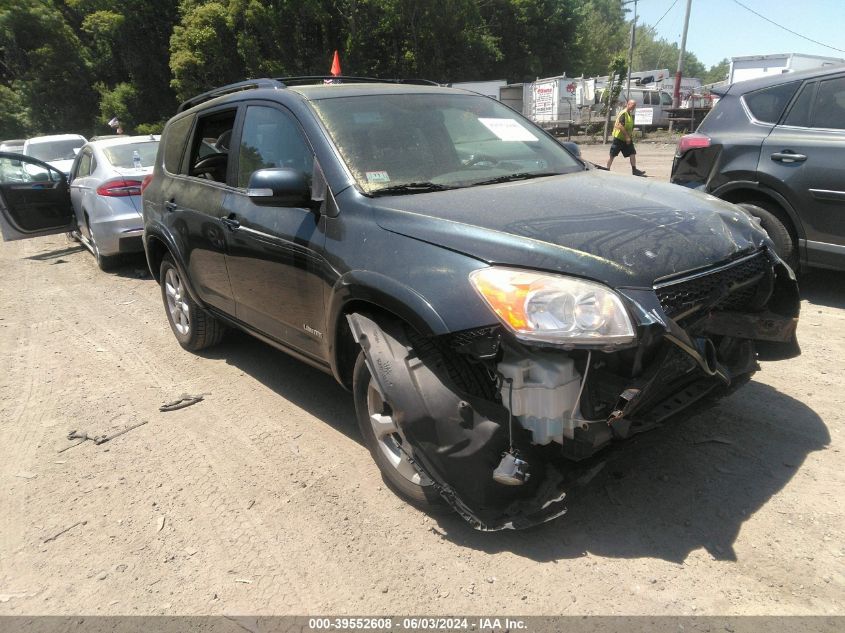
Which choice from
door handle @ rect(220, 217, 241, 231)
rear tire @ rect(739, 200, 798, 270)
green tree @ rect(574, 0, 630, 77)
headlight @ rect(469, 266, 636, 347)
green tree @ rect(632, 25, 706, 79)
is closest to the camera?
headlight @ rect(469, 266, 636, 347)

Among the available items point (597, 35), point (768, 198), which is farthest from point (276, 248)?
point (597, 35)

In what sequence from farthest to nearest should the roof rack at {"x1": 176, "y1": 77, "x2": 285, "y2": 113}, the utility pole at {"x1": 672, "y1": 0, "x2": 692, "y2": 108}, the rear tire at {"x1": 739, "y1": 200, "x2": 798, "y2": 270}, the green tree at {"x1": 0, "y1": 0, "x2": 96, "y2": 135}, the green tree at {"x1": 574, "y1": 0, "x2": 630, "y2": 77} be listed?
the green tree at {"x1": 574, "y1": 0, "x2": 630, "y2": 77} → the green tree at {"x1": 0, "y1": 0, "x2": 96, "y2": 135} → the utility pole at {"x1": 672, "y1": 0, "x2": 692, "y2": 108} → the rear tire at {"x1": 739, "y1": 200, "x2": 798, "y2": 270} → the roof rack at {"x1": 176, "y1": 77, "x2": 285, "y2": 113}

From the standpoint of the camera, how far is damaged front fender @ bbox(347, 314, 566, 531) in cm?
233

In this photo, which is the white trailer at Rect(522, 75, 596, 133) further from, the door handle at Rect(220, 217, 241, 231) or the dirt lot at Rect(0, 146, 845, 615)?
the door handle at Rect(220, 217, 241, 231)

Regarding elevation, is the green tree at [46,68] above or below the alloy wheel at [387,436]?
above

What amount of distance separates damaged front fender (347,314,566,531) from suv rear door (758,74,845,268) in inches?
146

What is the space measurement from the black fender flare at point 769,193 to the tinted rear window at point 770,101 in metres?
0.57

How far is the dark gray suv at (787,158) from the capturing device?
4711 mm

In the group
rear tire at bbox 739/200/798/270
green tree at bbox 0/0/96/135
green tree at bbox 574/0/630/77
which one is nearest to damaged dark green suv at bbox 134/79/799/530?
rear tire at bbox 739/200/798/270

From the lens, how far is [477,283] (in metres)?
2.32

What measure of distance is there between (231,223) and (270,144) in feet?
1.78

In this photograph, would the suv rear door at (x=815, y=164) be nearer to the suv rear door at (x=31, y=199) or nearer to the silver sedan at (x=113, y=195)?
the silver sedan at (x=113, y=195)

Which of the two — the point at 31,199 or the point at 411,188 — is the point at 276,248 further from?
the point at 31,199

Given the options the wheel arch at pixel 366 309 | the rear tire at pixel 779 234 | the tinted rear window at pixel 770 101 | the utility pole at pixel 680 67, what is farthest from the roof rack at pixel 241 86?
Answer: the utility pole at pixel 680 67
